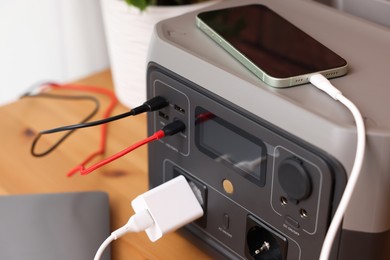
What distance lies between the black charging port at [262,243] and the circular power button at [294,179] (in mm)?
57

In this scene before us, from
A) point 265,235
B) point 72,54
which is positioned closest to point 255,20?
point 265,235

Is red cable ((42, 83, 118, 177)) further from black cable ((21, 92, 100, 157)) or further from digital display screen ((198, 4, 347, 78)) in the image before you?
digital display screen ((198, 4, 347, 78))

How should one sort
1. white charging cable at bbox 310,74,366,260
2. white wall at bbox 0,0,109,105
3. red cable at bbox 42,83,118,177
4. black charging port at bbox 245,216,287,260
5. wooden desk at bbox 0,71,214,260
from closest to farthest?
white charging cable at bbox 310,74,366,260
black charging port at bbox 245,216,287,260
wooden desk at bbox 0,71,214,260
red cable at bbox 42,83,118,177
white wall at bbox 0,0,109,105

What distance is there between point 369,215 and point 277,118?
108 mm

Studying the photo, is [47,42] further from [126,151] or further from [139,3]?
[126,151]

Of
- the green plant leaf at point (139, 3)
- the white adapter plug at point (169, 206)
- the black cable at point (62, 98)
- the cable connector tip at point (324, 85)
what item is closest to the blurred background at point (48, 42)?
the black cable at point (62, 98)

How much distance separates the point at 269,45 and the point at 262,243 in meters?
0.19

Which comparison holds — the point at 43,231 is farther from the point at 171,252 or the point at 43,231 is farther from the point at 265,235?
the point at 265,235

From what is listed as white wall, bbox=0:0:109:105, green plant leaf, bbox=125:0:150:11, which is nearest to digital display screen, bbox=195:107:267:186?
green plant leaf, bbox=125:0:150:11

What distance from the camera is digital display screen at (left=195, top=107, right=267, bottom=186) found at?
2.01 ft

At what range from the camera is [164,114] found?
0.70 meters

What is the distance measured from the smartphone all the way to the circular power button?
0.07 meters

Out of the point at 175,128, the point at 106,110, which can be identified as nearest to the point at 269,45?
the point at 175,128

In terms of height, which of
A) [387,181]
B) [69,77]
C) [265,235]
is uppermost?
[387,181]
